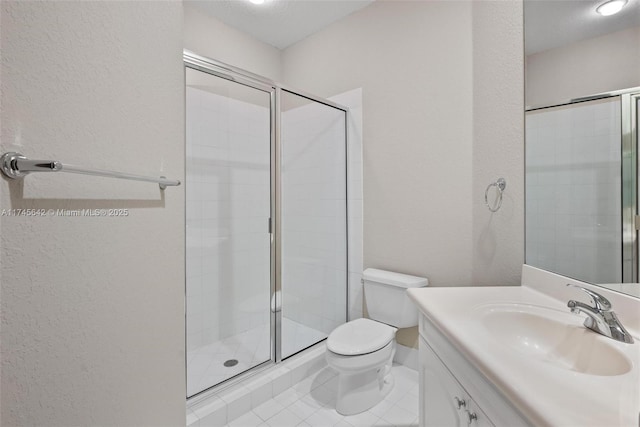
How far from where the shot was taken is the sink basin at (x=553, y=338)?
83 cm

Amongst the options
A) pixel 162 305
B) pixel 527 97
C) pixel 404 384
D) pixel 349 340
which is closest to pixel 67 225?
pixel 162 305

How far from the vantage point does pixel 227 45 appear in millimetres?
2455

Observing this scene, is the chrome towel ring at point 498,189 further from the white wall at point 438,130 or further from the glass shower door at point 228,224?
the glass shower door at point 228,224

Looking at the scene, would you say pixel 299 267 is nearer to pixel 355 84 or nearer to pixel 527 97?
pixel 355 84

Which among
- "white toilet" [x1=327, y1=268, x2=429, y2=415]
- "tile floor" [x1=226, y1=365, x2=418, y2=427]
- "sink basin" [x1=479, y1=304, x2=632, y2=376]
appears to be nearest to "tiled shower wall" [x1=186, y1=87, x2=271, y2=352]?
"tile floor" [x1=226, y1=365, x2=418, y2=427]

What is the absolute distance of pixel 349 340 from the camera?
172 cm

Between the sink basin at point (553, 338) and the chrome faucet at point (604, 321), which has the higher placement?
the chrome faucet at point (604, 321)

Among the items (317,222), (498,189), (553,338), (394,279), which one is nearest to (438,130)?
(498,189)

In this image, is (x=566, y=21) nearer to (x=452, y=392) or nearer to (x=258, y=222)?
(x=452, y=392)

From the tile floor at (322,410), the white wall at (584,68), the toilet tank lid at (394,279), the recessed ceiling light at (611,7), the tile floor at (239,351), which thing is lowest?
the tile floor at (322,410)

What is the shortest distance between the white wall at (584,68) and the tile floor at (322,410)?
1675 millimetres

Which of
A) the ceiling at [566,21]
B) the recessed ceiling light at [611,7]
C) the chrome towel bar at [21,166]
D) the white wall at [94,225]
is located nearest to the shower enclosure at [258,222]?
the white wall at [94,225]

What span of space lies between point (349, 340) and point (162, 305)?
1049 mm

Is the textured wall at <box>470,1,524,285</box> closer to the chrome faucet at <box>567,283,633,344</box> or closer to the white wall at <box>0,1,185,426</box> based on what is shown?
the chrome faucet at <box>567,283,633,344</box>
